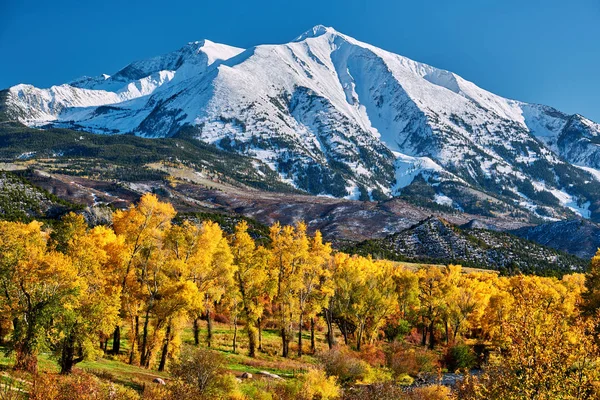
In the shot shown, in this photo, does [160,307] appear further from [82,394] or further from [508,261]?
[508,261]

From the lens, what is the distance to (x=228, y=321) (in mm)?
75750

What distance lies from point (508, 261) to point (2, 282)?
189745 millimetres

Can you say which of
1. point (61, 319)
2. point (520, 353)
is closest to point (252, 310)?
point (61, 319)

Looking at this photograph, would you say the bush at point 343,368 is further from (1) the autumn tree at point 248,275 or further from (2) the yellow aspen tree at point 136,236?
(2) the yellow aspen tree at point 136,236

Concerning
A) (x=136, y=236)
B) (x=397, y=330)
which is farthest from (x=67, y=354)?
(x=397, y=330)

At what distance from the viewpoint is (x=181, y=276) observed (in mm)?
40812

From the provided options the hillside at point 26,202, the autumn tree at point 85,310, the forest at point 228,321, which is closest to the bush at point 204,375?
the forest at point 228,321

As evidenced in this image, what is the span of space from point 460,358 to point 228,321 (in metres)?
37.3

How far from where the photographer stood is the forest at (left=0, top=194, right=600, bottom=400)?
21.4 meters

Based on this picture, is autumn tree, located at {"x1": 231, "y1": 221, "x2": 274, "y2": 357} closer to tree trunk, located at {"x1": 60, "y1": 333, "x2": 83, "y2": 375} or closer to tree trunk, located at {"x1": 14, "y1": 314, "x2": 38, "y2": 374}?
tree trunk, located at {"x1": 60, "y1": 333, "x2": 83, "y2": 375}

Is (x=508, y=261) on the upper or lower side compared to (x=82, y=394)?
upper

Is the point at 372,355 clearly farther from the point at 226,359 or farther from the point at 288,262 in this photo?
the point at 226,359

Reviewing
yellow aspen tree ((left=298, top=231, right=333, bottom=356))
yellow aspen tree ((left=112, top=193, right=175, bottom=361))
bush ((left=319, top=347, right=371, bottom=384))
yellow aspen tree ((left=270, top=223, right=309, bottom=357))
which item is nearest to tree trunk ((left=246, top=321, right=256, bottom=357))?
yellow aspen tree ((left=270, top=223, right=309, bottom=357))

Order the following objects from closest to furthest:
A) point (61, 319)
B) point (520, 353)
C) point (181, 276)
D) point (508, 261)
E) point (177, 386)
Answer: point (520, 353) → point (177, 386) → point (61, 319) → point (181, 276) → point (508, 261)
